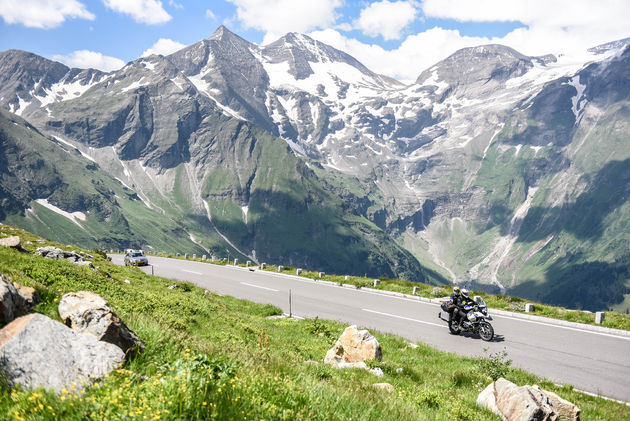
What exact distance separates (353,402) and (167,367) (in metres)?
2.56

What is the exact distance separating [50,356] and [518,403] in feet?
25.2

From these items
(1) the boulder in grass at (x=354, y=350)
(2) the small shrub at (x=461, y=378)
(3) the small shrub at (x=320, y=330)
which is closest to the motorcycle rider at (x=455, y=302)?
(3) the small shrub at (x=320, y=330)

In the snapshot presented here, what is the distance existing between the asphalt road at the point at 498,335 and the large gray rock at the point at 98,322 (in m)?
13.4

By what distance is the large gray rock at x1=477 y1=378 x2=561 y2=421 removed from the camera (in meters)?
6.99

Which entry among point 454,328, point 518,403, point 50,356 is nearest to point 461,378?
point 518,403

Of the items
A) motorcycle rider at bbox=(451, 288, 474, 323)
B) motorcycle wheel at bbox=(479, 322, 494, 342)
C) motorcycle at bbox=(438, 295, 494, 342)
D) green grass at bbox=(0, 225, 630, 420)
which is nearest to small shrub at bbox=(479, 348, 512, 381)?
green grass at bbox=(0, 225, 630, 420)

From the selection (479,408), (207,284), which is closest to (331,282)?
(207,284)

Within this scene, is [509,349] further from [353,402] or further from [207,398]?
[207,398]

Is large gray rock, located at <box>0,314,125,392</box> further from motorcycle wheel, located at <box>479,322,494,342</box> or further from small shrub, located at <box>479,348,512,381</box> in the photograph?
motorcycle wheel, located at <box>479,322,494,342</box>

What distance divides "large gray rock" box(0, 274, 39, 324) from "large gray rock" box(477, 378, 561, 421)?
27.6 feet

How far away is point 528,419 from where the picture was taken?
22.6 ft

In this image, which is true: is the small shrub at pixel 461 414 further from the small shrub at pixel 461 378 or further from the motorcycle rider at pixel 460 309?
the motorcycle rider at pixel 460 309

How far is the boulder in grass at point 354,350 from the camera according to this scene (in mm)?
11344

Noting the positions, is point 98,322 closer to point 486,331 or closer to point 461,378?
point 461,378
